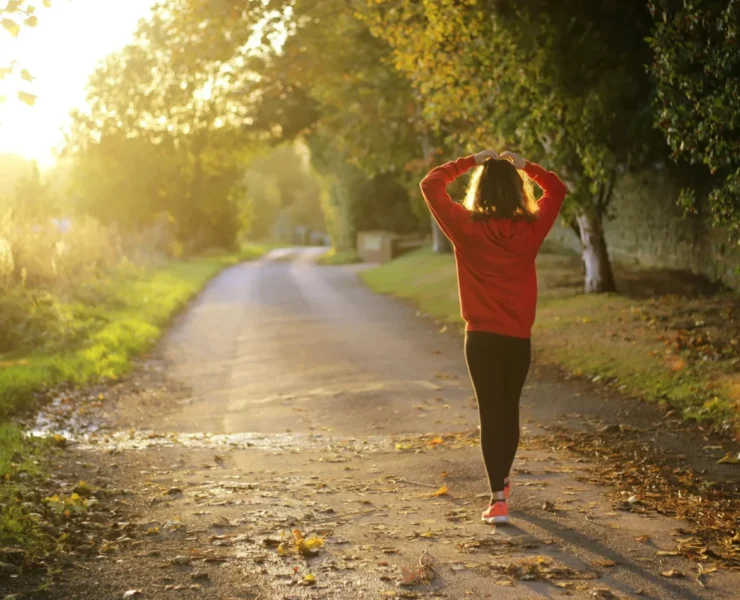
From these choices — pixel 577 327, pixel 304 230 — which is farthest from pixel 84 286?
pixel 304 230

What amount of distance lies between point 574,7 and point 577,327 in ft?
16.4

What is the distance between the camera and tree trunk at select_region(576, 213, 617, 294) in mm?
19109

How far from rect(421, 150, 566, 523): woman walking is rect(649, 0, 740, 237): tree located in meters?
5.06

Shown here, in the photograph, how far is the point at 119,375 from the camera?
1377 centimetres

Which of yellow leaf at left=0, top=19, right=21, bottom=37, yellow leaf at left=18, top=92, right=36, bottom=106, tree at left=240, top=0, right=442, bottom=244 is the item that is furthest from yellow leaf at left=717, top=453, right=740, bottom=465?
tree at left=240, top=0, right=442, bottom=244

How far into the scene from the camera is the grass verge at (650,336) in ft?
34.9

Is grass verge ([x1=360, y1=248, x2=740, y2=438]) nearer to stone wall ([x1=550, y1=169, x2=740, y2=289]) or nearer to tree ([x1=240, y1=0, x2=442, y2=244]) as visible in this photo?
stone wall ([x1=550, y1=169, x2=740, y2=289])

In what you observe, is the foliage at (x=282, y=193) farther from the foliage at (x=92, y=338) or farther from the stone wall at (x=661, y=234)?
the stone wall at (x=661, y=234)

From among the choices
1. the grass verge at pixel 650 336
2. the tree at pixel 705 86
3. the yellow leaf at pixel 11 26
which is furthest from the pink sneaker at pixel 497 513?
the tree at pixel 705 86

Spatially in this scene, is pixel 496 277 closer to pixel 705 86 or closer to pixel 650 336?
pixel 705 86

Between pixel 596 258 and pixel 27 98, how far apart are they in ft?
43.3

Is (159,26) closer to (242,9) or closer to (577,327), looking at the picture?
(242,9)

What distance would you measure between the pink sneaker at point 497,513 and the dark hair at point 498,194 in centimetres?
168

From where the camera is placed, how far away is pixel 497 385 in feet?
21.0
